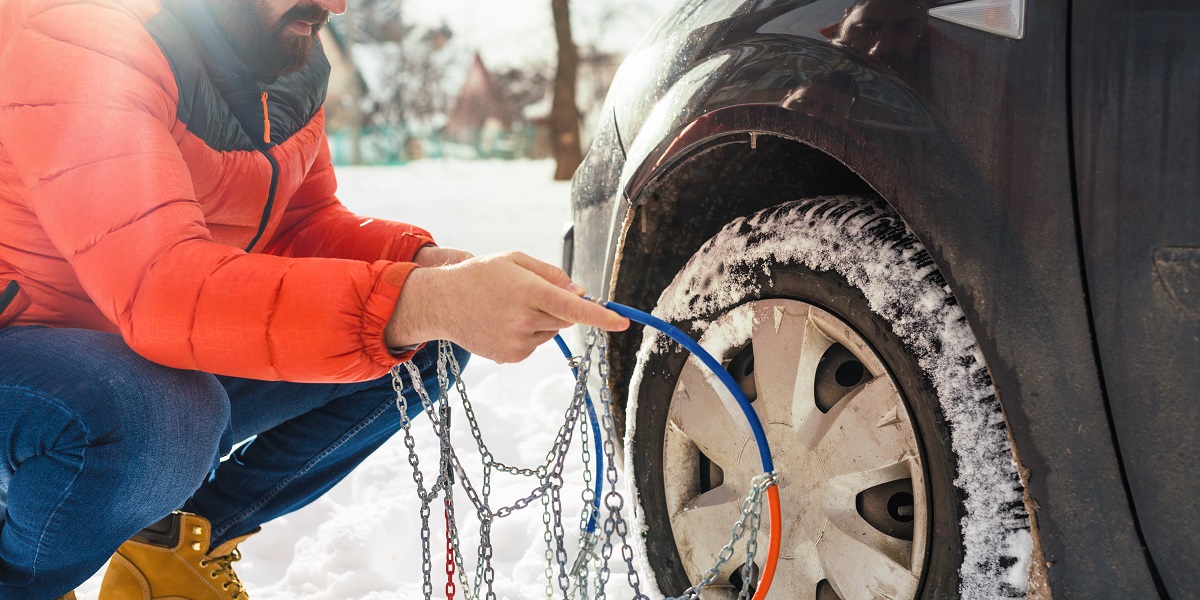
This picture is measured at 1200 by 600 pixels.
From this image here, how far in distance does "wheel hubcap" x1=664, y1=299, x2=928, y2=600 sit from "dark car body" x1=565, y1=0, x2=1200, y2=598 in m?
0.20

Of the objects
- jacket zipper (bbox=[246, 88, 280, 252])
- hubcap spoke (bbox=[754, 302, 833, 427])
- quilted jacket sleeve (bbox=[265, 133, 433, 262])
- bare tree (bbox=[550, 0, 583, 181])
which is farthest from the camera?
bare tree (bbox=[550, 0, 583, 181])

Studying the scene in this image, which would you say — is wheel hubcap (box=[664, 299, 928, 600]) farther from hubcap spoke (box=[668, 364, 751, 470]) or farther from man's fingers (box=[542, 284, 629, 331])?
man's fingers (box=[542, 284, 629, 331])

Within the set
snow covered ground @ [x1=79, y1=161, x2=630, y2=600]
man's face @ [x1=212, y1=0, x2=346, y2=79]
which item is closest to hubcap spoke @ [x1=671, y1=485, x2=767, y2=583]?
snow covered ground @ [x1=79, y1=161, x2=630, y2=600]

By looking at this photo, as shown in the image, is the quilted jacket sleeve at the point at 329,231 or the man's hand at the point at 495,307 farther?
the quilted jacket sleeve at the point at 329,231

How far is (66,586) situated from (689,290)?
1170mm

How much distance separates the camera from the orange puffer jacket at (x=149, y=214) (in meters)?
1.25

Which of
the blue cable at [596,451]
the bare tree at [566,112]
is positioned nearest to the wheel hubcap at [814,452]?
the blue cable at [596,451]

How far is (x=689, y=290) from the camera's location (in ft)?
5.19

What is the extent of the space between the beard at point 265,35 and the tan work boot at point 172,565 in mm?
917

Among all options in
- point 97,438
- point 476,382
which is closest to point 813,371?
point 97,438

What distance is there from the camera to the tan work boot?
6.17 ft

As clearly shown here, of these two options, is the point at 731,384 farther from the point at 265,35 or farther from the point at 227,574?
the point at 227,574

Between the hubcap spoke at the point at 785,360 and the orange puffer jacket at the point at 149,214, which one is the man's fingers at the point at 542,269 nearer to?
the orange puffer jacket at the point at 149,214

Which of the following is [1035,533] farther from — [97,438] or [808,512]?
[97,438]
